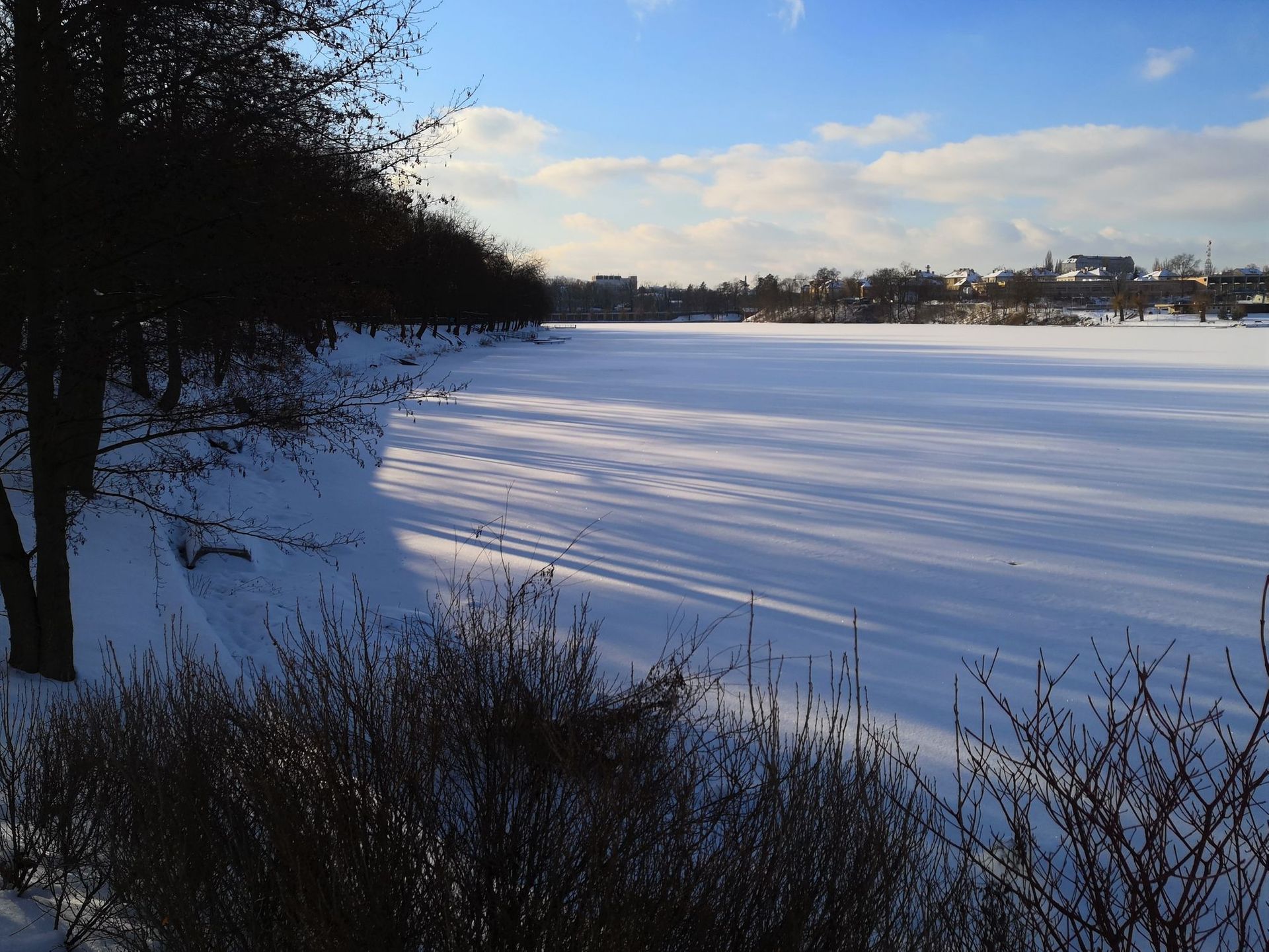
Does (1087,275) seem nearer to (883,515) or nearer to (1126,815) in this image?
(883,515)

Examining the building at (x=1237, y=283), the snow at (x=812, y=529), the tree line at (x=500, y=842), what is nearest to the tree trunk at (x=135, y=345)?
the snow at (x=812, y=529)

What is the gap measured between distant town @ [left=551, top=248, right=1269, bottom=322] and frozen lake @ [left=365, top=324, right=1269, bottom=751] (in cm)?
8745

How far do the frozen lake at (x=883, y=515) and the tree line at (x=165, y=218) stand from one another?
317 cm

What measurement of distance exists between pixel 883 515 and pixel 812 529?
1.25m

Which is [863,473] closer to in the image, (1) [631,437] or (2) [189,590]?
(1) [631,437]

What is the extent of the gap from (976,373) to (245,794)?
33419 millimetres

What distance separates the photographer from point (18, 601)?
5.95 metres

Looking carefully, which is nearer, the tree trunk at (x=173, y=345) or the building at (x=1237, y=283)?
the tree trunk at (x=173, y=345)

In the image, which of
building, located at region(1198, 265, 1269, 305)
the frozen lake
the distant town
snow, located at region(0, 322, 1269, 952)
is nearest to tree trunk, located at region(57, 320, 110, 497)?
snow, located at region(0, 322, 1269, 952)

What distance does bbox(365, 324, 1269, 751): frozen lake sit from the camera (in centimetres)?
806

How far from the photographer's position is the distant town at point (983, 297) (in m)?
114

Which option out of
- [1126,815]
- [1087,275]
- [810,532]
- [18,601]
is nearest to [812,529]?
[810,532]

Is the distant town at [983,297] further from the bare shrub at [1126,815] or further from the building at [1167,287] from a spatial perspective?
the bare shrub at [1126,815]

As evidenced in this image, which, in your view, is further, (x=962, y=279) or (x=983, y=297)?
(x=962, y=279)
